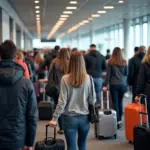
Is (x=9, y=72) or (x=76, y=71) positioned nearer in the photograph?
(x=9, y=72)

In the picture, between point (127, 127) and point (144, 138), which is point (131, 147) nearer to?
point (127, 127)

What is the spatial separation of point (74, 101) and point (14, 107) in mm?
1137

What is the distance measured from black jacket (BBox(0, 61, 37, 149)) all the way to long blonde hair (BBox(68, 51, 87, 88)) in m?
1.00

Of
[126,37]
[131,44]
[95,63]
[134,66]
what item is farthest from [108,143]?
[131,44]

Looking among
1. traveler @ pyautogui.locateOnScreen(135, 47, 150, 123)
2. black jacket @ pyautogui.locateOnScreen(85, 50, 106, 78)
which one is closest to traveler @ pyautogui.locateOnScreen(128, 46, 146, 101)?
black jacket @ pyautogui.locateOnScreen(85, 50, 106, 78)

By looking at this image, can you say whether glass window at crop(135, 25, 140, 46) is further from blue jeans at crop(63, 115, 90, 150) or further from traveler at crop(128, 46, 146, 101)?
blue jeans at crop(63, 115, 90, 150)

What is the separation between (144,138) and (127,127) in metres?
1.52

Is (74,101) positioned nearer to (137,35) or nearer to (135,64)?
(135,64)

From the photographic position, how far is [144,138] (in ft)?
15.7

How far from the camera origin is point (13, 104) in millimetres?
3021

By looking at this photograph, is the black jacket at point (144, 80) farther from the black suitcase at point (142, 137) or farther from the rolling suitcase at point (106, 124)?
the rolling suitcase at point (106, 124)

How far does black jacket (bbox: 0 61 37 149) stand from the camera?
2998 millimetres

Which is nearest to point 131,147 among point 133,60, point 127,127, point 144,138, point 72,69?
point 127,127

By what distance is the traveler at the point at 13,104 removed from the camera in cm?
300
